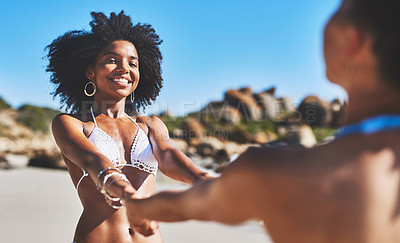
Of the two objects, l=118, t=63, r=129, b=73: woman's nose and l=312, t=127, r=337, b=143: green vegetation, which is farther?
l=312, t=127, r=337, b=143: green vegetation

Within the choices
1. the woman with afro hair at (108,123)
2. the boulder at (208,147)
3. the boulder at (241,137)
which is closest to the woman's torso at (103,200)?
the woman with afro hair at (108,123)

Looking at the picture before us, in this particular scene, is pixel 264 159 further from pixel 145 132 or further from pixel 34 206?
pixel 34 206

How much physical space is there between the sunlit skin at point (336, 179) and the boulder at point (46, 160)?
13.6 m

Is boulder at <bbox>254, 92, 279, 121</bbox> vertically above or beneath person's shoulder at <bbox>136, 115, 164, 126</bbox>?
beneath

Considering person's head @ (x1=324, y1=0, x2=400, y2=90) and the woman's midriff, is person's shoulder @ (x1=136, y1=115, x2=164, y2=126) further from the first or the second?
person's head @ (x1=324, y1=0, x2=400, y2=90)

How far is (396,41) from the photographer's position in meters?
0.97

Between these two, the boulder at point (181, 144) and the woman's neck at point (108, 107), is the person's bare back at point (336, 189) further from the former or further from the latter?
the boulder at point (181, 144)

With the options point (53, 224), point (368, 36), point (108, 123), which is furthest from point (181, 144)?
point (368, 36)

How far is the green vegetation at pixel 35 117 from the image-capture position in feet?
61.9

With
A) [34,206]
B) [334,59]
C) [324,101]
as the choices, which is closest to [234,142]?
[324,101]

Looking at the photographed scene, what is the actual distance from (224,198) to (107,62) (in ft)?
5.49

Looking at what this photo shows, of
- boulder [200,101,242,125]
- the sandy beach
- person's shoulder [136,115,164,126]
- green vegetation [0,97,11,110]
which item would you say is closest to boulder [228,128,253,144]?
boulder [200,101,242,125]

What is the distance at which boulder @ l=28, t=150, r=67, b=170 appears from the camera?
1388 centimetres

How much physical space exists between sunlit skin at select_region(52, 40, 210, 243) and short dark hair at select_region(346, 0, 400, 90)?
1.27 m
